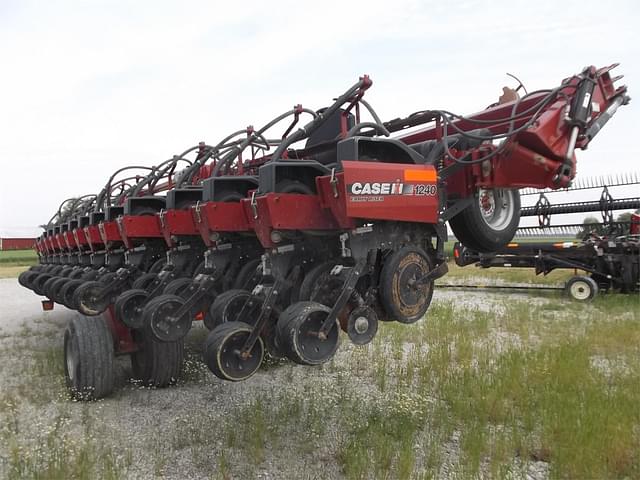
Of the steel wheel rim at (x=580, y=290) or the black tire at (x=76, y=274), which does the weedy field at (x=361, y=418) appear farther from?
the steel wheel rim at (x=580, y=290)

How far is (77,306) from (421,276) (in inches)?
148

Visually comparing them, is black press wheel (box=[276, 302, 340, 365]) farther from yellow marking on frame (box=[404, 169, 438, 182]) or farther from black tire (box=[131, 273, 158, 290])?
black tire (box=[131, 273, 158, 290])

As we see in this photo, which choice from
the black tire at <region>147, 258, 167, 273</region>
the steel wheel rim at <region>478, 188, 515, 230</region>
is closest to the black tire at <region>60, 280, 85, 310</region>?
the black tire at <region>147, 258, 167, 273</region>

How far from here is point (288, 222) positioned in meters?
3.45

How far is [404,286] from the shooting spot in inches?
140

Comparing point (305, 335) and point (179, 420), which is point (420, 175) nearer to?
point (305, 335)

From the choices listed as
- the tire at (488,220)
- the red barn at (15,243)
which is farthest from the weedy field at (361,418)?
the red barn at (15,243)

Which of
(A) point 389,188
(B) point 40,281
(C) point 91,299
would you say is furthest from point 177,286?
(B) point 40,281

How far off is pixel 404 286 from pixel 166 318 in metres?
1.69

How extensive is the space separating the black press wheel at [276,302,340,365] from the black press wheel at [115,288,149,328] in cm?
198

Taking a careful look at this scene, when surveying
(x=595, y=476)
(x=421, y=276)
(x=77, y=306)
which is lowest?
(x=595, y=476)

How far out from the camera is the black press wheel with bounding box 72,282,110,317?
5.60 meters

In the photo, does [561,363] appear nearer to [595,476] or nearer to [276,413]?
[595,476]

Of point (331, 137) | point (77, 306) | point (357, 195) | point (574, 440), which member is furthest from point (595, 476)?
point (77, 306)
